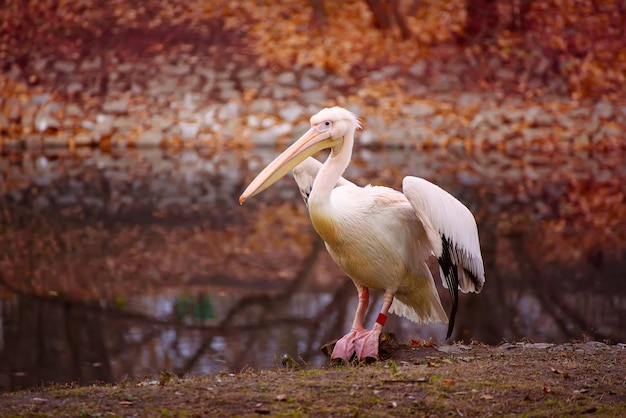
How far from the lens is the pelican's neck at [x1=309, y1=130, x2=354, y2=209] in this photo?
4.79 m

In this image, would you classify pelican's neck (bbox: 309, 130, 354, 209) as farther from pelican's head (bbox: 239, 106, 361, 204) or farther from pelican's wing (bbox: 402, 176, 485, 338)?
pelican's wing (bbox: 402, 176, 485, 338)

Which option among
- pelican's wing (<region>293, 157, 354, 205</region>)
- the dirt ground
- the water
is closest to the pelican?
pelican's wing (<region>293, 157, 354, 205</region>)

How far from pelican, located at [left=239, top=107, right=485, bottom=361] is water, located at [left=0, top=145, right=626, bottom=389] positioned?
899mm

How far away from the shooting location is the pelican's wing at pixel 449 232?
475cm

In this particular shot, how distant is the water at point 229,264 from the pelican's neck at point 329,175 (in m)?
1.23

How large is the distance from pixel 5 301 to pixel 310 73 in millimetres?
9004

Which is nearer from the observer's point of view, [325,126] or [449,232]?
[449,232]

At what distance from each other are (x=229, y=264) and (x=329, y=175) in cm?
376

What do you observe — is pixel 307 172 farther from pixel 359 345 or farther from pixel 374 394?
pixel 374 394

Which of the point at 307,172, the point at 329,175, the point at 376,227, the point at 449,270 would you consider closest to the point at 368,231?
the point at 376,227

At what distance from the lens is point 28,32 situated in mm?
16641

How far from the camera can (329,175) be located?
4.87 m

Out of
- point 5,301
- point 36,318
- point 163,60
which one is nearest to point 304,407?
point 36,318

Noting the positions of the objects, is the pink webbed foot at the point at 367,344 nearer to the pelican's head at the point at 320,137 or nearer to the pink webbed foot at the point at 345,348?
the pink webbed foot at the point at 345,348
